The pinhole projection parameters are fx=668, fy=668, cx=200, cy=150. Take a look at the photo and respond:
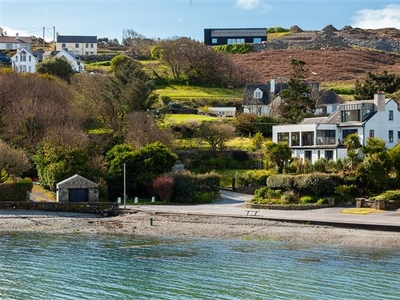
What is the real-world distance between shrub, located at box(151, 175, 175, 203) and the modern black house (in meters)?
113

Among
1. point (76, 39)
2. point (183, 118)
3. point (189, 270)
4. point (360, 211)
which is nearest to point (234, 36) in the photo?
point (76, 39)

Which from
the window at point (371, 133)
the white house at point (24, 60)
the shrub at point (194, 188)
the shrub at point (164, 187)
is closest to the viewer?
the shrub at point (164, 187)

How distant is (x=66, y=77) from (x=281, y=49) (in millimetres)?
76871

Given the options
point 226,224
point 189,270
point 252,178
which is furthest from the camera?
point 252,178

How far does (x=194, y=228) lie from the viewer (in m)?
42.8

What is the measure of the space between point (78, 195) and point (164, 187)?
24.0ft

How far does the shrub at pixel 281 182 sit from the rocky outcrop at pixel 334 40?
363ft

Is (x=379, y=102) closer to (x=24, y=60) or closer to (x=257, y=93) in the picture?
(x=257, y=93)

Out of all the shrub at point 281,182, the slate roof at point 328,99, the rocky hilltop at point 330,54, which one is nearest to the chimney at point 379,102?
the shrub at point 281,182

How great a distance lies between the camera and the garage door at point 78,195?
52.7 meters

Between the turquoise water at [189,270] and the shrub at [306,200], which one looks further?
the shrub at [306,200]

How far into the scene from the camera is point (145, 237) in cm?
4038

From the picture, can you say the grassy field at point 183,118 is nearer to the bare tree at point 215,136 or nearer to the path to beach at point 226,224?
the bare tree at point 215,136

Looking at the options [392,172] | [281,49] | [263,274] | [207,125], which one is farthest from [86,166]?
[281,49]
